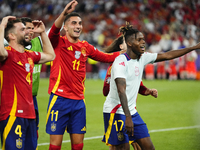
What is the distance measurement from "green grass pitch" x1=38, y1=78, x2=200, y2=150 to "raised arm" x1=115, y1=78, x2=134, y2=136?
273 cm

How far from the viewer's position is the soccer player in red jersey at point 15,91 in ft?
12.8

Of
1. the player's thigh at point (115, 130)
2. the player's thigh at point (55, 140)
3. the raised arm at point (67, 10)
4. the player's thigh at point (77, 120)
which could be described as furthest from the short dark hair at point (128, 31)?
the player's thigh at point (55, 140)

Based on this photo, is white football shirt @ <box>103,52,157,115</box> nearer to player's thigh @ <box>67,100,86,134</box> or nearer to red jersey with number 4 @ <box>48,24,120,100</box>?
player's thigh @ <box>67,100,86,134</box>

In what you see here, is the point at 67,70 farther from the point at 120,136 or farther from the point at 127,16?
the point at 127,16

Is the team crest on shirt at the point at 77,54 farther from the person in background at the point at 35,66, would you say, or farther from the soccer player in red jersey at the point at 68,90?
the person in background at the point at 35,66

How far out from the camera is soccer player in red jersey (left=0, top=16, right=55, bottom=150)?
12.8 feet

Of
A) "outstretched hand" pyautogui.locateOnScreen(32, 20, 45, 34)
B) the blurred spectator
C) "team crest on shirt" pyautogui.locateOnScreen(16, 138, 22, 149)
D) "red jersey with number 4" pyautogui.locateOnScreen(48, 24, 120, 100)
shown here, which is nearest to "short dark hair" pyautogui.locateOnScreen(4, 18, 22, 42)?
"outstretched hand" pyautogui.locateOnScreen(32, 20, 45, 34)

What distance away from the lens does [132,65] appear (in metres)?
4.62

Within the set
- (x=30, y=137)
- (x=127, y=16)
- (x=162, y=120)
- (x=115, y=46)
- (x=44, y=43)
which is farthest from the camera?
(x=127, y=16)

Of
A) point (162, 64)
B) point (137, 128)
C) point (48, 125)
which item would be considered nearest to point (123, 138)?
point (137, 128)

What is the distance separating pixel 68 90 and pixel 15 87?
3.99 ft

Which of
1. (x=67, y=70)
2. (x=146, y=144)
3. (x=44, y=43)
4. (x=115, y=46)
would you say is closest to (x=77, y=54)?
(x=67, y=70)

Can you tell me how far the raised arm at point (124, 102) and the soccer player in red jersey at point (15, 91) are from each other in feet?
3.83

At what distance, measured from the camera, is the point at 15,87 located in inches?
156
